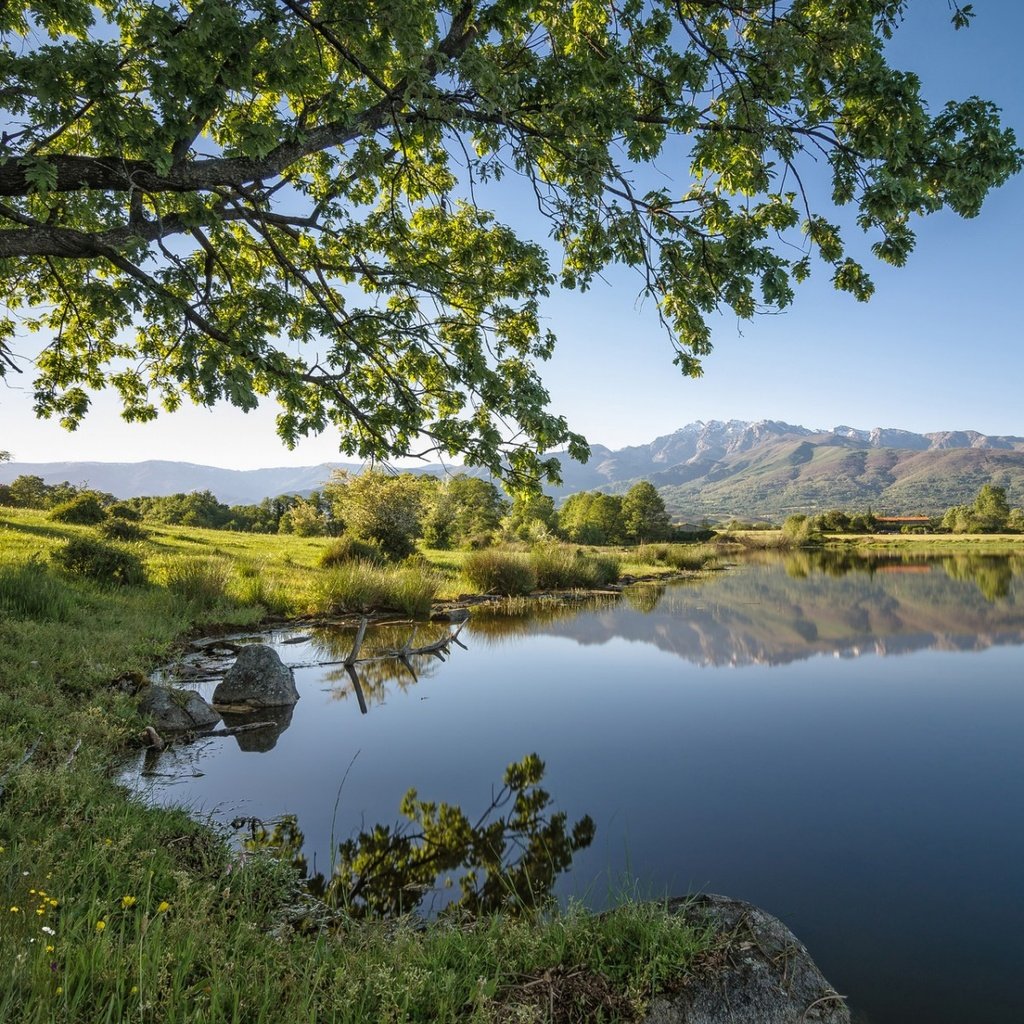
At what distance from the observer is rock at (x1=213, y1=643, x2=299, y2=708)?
805 cm

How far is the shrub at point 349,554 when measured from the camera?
2142 centimetres

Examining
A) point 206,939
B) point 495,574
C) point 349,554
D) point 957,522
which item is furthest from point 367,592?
point 957,522

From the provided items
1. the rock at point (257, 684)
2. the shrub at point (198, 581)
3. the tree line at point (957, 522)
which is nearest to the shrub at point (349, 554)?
the shrub at point (198, 581)

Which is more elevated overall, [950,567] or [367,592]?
[367,592]

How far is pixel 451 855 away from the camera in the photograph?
458 cm

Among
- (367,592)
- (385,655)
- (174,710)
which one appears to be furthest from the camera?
(367,592)

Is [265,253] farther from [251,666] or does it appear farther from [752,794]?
[752,794]

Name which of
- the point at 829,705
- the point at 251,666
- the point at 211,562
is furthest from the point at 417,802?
the point at 211,562

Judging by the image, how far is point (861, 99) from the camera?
466 cm

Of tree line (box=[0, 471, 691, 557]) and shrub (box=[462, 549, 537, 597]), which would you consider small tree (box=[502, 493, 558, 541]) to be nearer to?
tree line (box=[0, 471, 691, 557])

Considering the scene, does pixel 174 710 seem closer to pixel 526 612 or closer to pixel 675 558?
pixel 526 612

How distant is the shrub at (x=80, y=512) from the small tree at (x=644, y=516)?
157ft

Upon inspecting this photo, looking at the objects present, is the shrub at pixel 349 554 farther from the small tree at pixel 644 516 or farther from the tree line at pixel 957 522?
the tree line at pixel 957 522

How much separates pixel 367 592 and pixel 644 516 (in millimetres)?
50246
